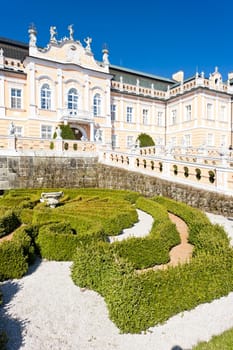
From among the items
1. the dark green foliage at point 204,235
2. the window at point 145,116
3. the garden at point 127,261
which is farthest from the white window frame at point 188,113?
the garden at point 127,261

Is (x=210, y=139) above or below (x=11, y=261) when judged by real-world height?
above

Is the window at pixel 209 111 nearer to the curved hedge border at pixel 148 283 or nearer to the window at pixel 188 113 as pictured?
the window at pixel 188 113

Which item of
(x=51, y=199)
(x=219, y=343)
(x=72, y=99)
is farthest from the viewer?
(x=72, y=99)

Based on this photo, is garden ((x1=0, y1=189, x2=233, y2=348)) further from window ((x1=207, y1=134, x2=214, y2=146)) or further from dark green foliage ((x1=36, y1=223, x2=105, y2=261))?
window ((x1=207, y1=134, x2=214, y2=146))

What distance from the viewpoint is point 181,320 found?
12.9ft

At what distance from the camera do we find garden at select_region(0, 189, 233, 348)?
3775 millimetres

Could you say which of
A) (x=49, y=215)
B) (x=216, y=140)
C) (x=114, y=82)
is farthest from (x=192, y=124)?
(x=49, y=215)

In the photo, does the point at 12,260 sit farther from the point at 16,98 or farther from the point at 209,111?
the point at 209,111

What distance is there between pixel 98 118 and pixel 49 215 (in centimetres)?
2199

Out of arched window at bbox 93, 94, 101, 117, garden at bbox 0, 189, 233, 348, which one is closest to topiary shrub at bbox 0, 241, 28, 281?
garden at bbox 0, 189, 233, 348

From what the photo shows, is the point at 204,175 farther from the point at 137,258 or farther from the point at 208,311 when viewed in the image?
the point at 208,311

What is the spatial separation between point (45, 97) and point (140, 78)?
1561 centimetres

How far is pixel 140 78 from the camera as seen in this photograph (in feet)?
117

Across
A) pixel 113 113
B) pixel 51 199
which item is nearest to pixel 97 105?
pixel 113 113
